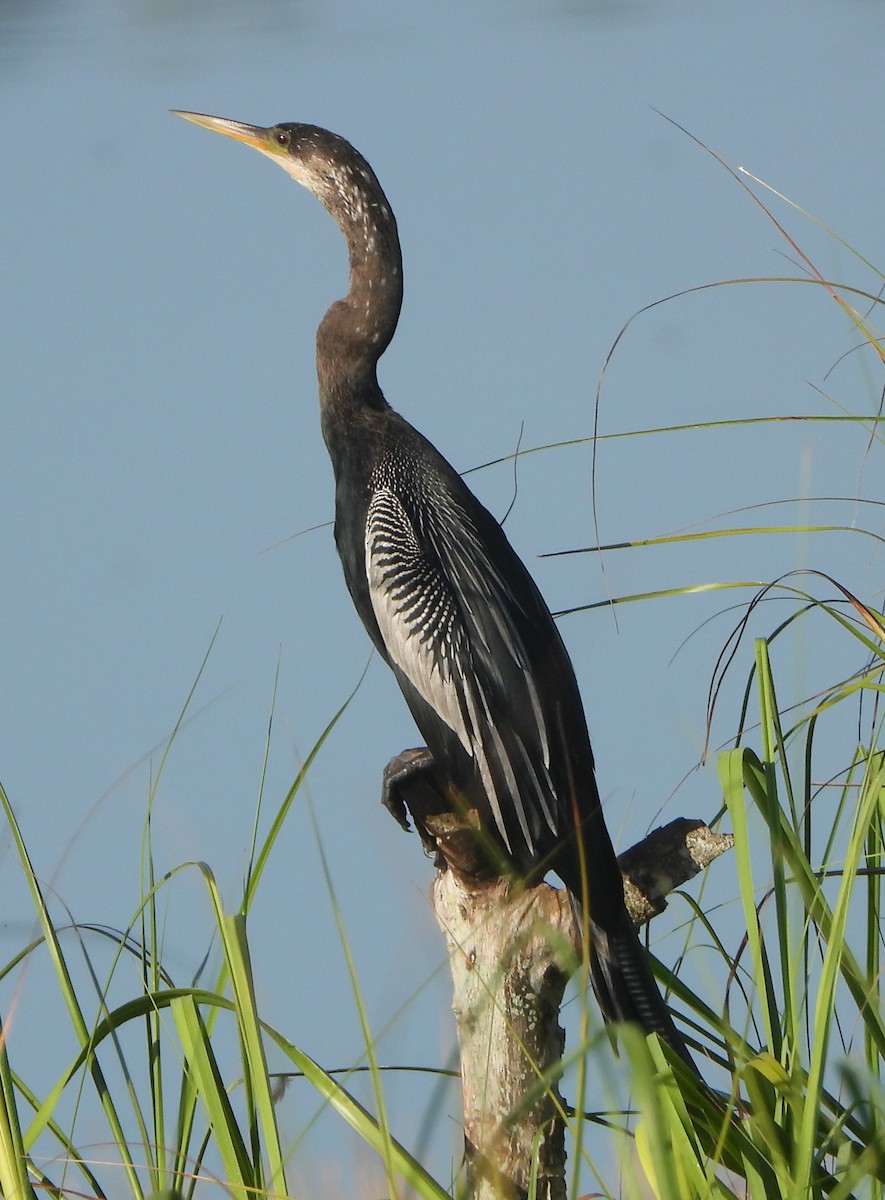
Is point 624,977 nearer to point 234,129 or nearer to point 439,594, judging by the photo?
point 439,594

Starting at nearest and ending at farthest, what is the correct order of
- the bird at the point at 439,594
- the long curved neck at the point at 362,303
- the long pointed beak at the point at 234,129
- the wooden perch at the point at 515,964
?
the wooden perch at the point at 515,964, the bird at the point at 439,594, the long curved neck at the point at 362,303, the long pointed beak at the point at 234,129

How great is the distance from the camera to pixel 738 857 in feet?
3.15

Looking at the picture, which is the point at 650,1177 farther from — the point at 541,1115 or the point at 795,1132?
the point at 541,1115

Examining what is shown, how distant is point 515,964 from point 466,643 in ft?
1.87

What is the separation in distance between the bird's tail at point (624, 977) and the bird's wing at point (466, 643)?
8.5 inches

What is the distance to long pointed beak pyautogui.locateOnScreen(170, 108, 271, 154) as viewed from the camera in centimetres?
238

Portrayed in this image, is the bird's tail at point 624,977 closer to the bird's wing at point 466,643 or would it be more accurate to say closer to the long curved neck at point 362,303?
the bird's wing at point 466,643

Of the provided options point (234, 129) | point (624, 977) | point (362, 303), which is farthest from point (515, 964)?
point (234, 129)

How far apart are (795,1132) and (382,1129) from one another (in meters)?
0.30

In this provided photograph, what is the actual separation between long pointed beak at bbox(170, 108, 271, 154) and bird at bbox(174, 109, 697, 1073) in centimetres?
7

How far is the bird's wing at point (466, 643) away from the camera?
1800 mm

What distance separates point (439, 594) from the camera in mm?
1998

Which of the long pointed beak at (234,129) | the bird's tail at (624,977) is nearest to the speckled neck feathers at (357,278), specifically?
the long pointed beak at (234,129)

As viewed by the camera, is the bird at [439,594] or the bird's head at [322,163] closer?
the bird at [439,594]
